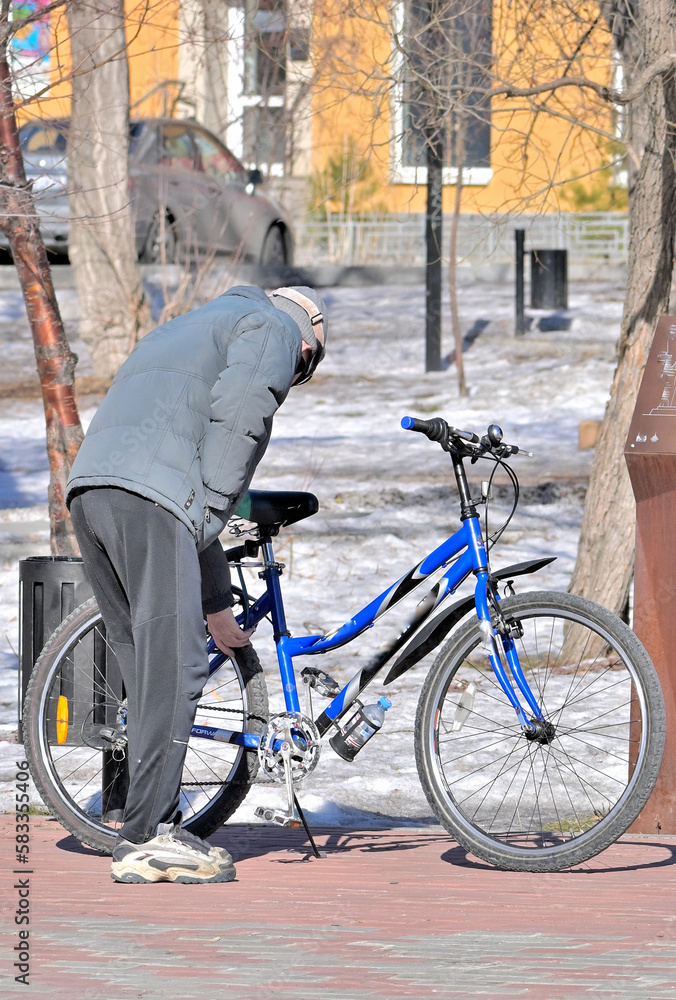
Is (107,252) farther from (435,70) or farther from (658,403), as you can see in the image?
(658,403)

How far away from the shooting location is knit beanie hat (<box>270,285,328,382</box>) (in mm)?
4352

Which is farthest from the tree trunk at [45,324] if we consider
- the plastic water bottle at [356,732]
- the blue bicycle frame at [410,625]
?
the plastic water bottle at [356,732]

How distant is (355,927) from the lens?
3.73m

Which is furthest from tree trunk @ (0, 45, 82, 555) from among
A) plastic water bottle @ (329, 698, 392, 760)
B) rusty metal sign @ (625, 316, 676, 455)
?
rusty metal sign @ (625, 316, 676, 455)

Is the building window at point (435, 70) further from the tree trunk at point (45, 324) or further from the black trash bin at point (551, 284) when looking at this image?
the black trash bin at point (551, 284)

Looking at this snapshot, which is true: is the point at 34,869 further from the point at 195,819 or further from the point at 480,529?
the point at 480,529

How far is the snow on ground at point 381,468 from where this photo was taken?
6.09 meters

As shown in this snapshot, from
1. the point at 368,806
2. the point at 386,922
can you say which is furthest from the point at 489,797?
the point at 386,922

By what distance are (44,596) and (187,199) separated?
457 inches

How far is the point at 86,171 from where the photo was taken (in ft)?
48.4

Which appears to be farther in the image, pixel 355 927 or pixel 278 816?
pixel 278 816

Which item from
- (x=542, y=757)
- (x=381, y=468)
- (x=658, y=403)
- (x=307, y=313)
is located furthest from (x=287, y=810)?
(x=381, y=468)

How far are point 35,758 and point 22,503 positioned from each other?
21.2ft

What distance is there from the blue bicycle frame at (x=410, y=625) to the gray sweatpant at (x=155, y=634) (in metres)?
0.41
